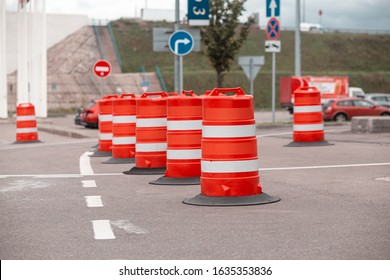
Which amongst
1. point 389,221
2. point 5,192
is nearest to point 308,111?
point 5,192

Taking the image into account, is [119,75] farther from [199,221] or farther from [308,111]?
[199,221]

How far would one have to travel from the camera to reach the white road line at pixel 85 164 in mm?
14230

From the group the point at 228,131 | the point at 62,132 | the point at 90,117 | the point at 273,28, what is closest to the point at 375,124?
the point at 273,28

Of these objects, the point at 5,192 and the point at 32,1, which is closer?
the point at 5,192

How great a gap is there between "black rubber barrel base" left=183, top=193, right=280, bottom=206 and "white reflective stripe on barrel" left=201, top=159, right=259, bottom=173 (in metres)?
0.29

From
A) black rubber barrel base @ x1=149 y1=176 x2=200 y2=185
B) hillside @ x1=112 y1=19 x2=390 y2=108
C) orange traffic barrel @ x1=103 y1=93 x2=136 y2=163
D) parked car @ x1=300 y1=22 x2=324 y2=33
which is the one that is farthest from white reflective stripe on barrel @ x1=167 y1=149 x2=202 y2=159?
parked car @ x1=300 y1=22 x2=324 y2=33

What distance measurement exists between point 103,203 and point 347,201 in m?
2.61

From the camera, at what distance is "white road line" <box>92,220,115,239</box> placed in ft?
24.9

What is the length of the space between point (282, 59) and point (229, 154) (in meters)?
90.5

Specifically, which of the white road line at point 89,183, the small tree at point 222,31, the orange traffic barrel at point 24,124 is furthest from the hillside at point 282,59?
the white road line at point 89,183

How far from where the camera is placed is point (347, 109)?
130 ft

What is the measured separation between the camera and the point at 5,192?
Result: 11.4 meters

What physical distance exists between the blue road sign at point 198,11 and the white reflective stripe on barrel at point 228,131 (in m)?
13.8

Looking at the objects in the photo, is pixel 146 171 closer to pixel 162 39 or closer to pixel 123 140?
pixel 123 140
